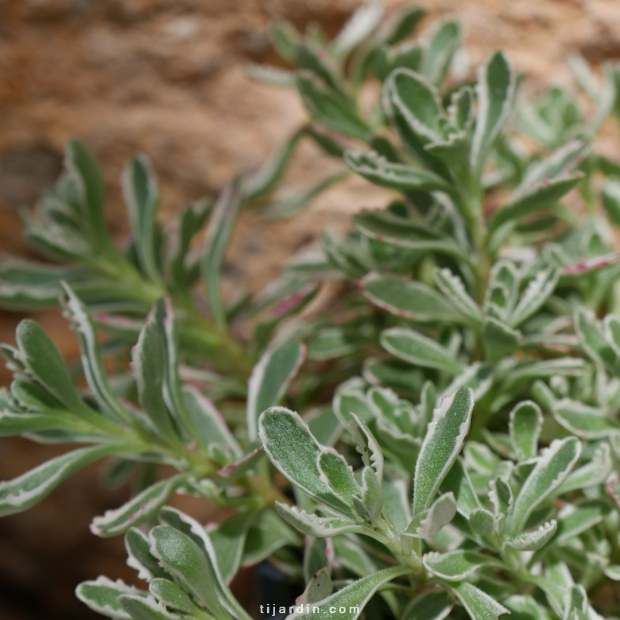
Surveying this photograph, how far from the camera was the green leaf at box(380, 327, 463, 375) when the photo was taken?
0.73m

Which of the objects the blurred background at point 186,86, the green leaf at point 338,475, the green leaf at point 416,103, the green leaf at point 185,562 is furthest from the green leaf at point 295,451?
the blurred background at point 186,86

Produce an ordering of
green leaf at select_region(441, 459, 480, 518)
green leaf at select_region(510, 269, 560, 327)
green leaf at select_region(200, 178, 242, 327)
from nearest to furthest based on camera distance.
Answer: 1. green leaf at select_region(441, 459, 480, 518)
2. green leaf at select_region(510, 269, 560, 327)
3. green leaf at select_region(200, 178, 242, 327)

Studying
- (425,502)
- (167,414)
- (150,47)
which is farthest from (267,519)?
(150,47)

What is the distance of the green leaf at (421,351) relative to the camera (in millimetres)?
735

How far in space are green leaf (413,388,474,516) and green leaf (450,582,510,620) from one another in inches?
3.4

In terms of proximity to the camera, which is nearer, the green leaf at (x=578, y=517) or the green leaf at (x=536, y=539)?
the green leaf at (x=536, y=539)

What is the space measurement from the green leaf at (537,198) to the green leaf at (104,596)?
1.61 feet

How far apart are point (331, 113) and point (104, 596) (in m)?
0.59

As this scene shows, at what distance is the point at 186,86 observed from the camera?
1313 millimetres

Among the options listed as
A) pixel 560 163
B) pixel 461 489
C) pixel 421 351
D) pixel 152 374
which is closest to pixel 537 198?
pixel 560 163

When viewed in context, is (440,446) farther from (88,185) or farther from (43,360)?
(88,185)

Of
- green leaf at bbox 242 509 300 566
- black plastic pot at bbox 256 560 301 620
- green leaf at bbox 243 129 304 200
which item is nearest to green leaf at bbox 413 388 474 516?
green leaf at bbox 242 509 300 566

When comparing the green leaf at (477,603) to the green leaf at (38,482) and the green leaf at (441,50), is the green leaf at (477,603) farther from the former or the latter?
the green leaf at (441,50)

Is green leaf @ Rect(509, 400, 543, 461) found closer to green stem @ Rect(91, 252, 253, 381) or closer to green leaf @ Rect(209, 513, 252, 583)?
green leaf @ Rect(209, 513, 252, 583)
